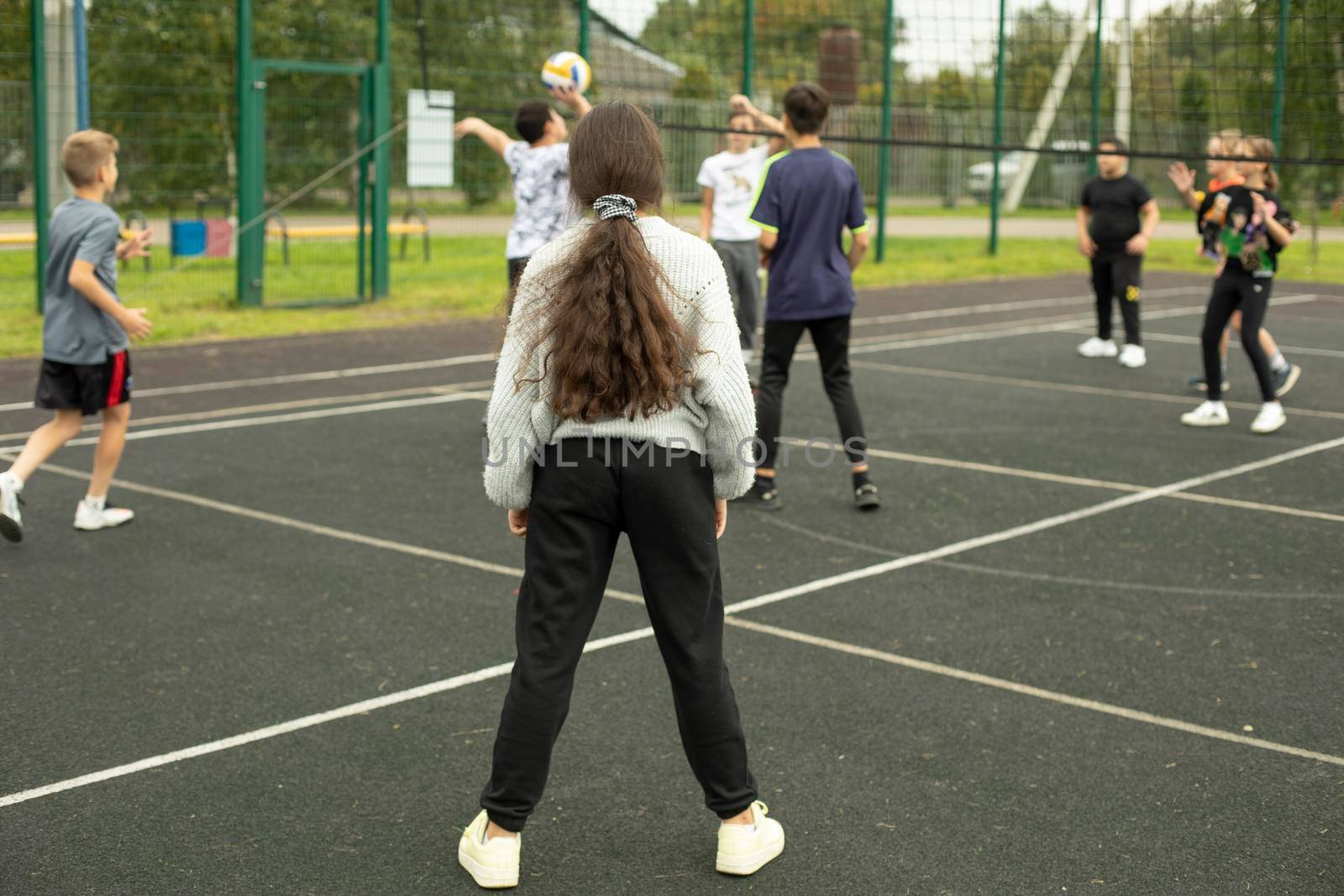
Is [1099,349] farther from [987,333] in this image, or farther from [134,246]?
[134,246]

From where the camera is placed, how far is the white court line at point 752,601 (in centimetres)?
429

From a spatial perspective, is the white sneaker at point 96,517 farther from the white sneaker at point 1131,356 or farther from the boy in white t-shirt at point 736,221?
the white sneaker at point 1131,356

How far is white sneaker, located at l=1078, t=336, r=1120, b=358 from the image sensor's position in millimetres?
13359

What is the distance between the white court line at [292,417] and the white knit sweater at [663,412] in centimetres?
618

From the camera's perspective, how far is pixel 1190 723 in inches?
187

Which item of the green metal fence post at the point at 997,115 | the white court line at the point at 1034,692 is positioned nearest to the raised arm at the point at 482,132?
the white court line at the point at 1034,692

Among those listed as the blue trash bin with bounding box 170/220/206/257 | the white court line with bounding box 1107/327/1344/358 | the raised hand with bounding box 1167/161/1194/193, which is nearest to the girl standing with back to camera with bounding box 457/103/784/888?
the raised hand with bounding box 1167/161/1194/193

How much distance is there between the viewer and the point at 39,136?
14.1 metres

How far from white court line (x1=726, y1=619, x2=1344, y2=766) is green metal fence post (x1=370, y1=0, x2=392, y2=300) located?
456 inches

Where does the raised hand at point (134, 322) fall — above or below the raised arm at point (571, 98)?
below

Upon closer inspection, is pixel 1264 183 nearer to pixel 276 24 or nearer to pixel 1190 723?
pixel 1190 723

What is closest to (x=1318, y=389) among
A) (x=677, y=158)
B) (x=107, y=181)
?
(x=107, y=181)

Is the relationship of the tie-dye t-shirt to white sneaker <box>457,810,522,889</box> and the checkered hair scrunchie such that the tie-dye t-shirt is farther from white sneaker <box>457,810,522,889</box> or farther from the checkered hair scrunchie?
white sneaker <box>457,810,522,889</box>

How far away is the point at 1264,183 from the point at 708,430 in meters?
7.67
